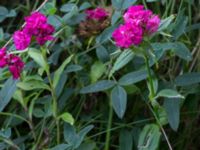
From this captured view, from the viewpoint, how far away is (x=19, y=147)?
1.12 metres

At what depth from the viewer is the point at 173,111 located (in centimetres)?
102

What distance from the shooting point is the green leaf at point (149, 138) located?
39.1 inches

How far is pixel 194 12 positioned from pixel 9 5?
0.62 meters

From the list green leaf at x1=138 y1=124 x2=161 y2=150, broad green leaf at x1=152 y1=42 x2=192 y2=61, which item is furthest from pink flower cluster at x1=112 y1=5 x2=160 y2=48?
green leaf at x1=138 y1=124 x2=161 y2=150

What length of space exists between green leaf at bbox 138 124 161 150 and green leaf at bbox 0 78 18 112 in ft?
0.90

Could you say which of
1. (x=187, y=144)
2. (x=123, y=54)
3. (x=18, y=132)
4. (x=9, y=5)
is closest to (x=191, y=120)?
(x=187, y=144)

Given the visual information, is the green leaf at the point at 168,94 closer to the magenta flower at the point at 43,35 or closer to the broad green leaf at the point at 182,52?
the broad green leaf at the point at 182,52

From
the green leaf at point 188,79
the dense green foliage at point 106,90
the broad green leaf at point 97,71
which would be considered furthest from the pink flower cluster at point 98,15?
the green leaf at point 188,79

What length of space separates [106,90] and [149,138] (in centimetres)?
15

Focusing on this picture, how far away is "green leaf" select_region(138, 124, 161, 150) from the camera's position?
99 cm

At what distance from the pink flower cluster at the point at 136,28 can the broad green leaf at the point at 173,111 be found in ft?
0.62

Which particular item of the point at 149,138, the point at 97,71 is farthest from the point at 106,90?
the point at 149,138

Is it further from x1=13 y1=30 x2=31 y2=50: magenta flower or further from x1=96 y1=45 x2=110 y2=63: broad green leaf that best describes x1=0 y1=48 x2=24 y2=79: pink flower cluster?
x1=96 y1=45 x2=110 y2=63: broad green leaf

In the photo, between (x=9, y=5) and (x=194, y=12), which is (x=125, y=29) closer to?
(x=194, y=12)
